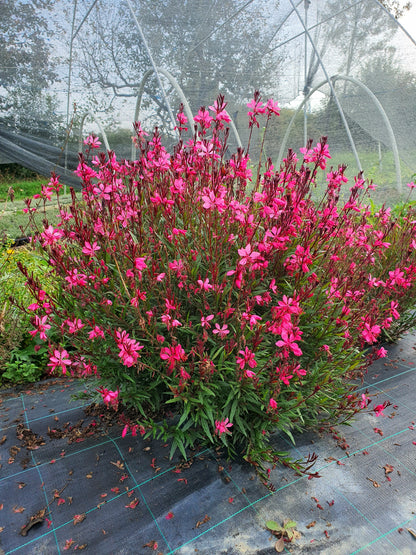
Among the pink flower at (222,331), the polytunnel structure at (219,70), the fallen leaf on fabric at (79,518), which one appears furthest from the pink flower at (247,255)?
the polytunnel structure at (219,70)

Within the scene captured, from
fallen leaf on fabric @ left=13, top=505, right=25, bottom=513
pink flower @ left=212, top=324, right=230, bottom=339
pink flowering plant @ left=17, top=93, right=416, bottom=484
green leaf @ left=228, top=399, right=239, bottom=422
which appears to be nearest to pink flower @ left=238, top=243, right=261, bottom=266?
pink flowering plant @ left=17, top=93, right=416, bottom=484

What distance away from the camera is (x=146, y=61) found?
6445 millimetres

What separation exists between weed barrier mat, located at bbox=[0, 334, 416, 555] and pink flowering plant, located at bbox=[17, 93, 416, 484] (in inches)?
8.2

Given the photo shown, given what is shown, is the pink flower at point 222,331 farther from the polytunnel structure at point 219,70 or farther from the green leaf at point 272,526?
the polytunnel structure at point 219,70

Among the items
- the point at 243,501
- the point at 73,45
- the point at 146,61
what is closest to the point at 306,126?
the point at 146,61

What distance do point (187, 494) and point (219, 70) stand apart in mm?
7283

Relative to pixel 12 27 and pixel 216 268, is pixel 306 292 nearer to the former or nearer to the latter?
pixel 216 268

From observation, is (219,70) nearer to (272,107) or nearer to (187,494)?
(272,107)

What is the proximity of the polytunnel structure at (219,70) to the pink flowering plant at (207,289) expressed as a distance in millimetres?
4504

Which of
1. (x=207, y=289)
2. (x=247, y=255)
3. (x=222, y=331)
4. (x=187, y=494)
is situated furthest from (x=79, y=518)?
(x=247, y=255)

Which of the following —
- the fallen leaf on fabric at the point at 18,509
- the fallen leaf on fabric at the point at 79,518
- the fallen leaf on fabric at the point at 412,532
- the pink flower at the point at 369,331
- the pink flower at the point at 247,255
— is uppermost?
the pink flower at the point at 247,255

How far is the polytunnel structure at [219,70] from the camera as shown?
21.2 feet

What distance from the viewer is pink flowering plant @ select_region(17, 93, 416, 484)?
160cm

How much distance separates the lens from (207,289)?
5.10ft
